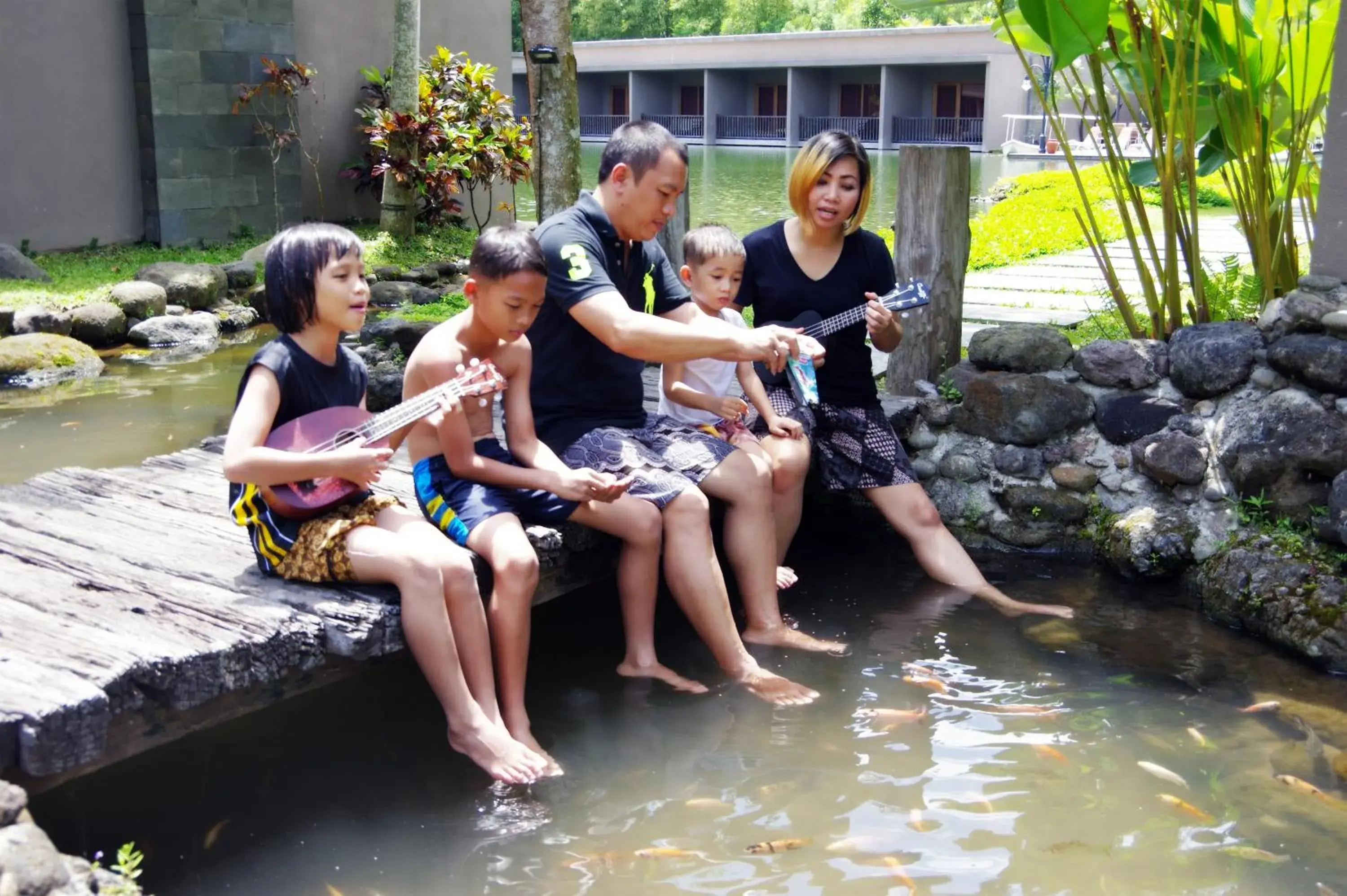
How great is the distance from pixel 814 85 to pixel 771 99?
8.22 ft

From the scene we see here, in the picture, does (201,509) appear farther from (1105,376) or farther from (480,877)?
(1105,376)

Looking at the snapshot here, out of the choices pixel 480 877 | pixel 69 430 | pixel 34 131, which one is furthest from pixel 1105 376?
pixel 34 131

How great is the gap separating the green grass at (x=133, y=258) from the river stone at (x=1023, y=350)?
15.5ft

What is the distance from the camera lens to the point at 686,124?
43844mm

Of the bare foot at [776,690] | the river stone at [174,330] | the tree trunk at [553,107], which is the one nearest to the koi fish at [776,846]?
the bare foot at [776,690]

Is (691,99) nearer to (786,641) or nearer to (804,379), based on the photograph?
(804,379)

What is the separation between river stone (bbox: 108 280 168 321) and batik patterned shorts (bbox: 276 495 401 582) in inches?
284

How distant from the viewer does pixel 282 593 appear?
3.45 meters

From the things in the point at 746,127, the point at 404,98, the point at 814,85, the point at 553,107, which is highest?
the point at 814,85

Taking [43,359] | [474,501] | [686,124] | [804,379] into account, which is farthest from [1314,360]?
[686,124]

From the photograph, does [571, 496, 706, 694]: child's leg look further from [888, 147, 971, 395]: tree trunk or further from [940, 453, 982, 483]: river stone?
[888, 147, 971, 395]: tree trunk

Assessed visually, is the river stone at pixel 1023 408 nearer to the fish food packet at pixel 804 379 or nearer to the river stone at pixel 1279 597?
the river stone at pixel 1279 597

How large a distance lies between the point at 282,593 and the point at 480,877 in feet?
3.06

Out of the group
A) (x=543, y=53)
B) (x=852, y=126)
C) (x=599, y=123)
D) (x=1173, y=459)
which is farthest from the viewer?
(x=599, y=123)
